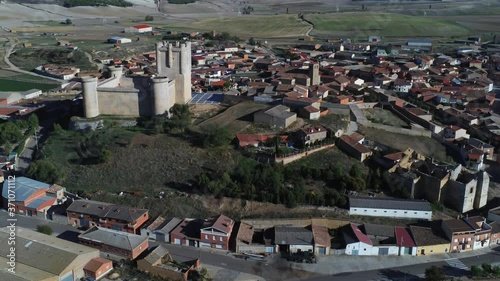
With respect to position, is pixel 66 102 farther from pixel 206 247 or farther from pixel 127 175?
pixel 206 247

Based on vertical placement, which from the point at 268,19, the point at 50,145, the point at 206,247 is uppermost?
the point at 268,19

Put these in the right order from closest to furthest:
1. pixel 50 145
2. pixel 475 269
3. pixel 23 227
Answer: pixel 475 269
pixel 23 227
pixel 50 145

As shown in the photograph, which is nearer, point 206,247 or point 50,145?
point 206,247

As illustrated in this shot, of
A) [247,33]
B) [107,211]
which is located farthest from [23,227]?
[247,33]

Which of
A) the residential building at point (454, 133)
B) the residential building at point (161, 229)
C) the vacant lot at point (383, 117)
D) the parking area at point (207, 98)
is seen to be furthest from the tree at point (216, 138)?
the residential building at point (454, 133)

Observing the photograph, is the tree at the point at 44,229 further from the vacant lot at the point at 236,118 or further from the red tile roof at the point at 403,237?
the red tile roof at the point at 403,237

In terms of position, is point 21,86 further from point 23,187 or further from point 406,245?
point 406,245
